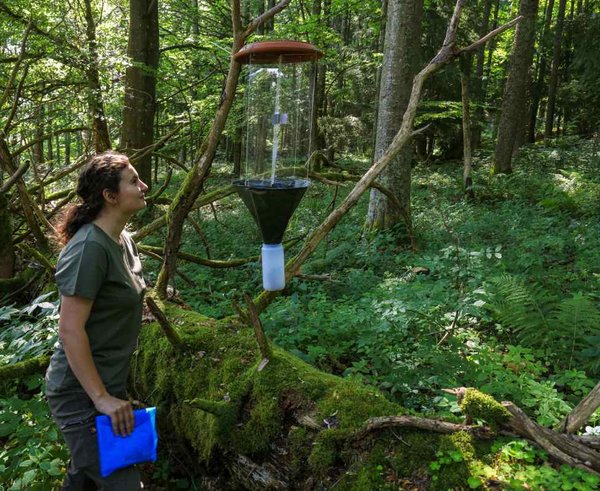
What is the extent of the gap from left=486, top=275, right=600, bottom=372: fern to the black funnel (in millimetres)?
2426

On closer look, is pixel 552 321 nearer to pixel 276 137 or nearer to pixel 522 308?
pixel 522 308

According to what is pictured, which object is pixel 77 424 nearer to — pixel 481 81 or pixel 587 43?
pixel 587 43

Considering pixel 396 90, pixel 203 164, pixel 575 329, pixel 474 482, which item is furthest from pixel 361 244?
pixel 474 482

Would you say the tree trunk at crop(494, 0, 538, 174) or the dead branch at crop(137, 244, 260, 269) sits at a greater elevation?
the tree trunk at crop(494, 0, 538, 174)

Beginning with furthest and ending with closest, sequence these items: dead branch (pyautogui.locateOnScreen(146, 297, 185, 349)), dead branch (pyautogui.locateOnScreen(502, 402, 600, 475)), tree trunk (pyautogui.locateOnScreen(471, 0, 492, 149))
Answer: tree trunk (pyautogui.locateOnScreen(471, 0, 492, 149)), dead branch (pyautogui.locateOnScreen(146, 297, 185, 349)), dead branch (pyautogui.locateOnScreen(502, 402, 600, 475))

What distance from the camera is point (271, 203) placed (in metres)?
2.34

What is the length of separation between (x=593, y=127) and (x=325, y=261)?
68.6ft

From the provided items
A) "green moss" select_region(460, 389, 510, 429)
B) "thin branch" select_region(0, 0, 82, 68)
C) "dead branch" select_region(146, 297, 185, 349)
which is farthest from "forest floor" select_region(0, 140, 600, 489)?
"thin branch" select_region(0, 0, 82, 68)

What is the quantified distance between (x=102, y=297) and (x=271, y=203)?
37.0 inches

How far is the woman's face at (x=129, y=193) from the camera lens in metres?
2.43

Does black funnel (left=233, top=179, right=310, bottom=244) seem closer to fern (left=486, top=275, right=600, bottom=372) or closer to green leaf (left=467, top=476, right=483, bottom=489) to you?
green leaf (left=467, top=476, right=483, bottom=489)

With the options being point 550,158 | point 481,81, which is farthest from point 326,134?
point 550,158

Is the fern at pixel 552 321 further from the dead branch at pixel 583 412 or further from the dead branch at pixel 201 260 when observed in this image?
the dead branch at pixel 201 260

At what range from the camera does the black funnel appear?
91.6 inches
